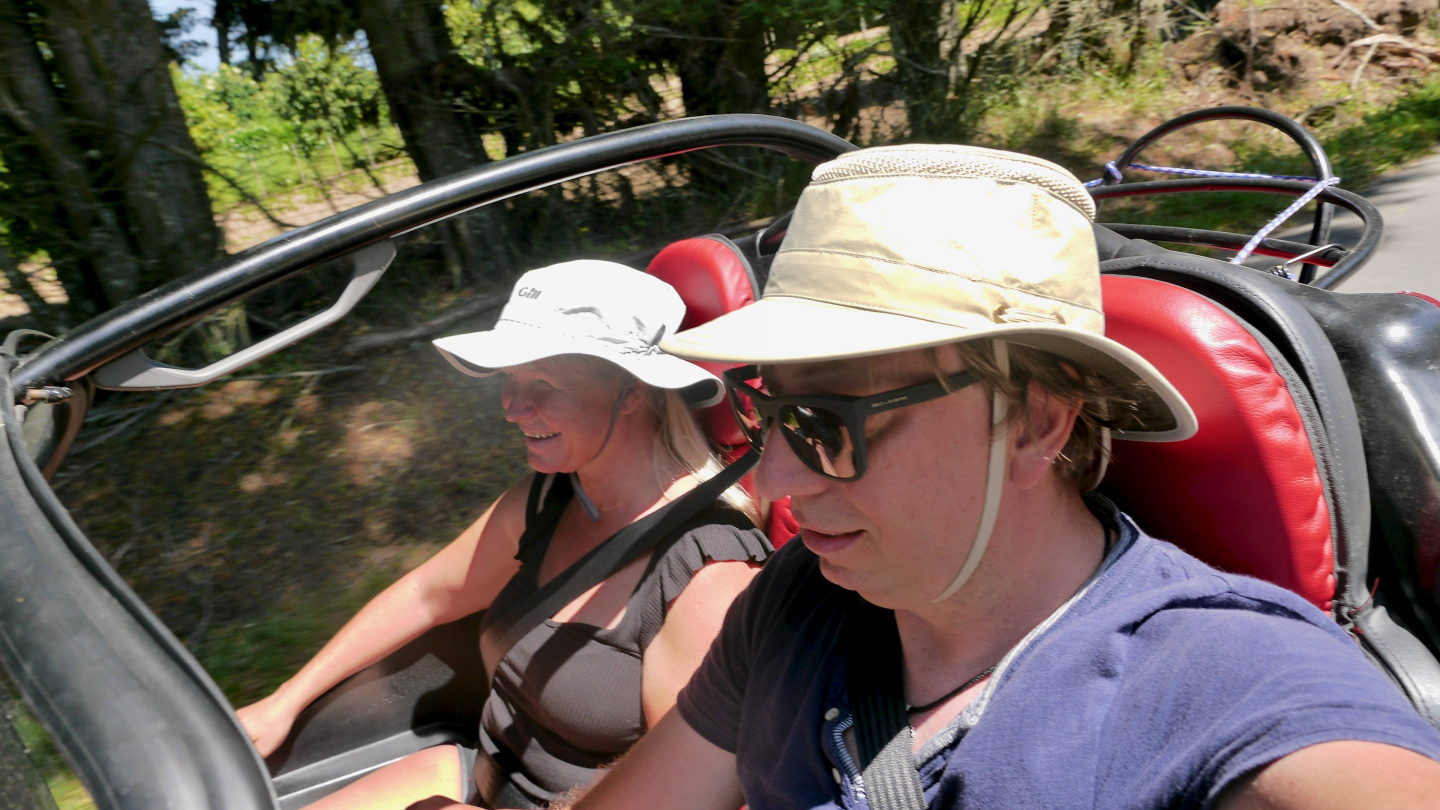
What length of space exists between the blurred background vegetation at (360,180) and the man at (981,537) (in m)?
2.54

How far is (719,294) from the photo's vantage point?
76.1 inches

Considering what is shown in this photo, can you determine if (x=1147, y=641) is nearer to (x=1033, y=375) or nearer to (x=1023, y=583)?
(x=1023, y=583)

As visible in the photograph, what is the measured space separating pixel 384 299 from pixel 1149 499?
15.3 ft

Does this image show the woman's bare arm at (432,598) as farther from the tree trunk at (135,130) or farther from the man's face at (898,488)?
the tree trunk at (135,130)

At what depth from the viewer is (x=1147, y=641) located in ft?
3.24

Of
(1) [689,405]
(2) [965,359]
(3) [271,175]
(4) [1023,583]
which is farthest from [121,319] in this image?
(3) [271,175]

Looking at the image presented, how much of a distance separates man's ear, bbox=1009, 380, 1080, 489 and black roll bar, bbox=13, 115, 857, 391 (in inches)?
35.0

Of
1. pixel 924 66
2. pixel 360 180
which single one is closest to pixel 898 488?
pixel 360 180

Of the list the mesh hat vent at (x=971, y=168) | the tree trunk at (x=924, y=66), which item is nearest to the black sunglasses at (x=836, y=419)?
the mesh hat vent at (x=971, y=168)

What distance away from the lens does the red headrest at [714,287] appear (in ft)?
6.31

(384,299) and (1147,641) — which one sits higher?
(1147,641)

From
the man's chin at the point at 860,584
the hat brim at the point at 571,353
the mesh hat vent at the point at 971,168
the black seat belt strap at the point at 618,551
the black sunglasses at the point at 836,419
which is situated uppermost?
the mesh hat vent at the point at 971,168

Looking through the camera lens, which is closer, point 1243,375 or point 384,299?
point 1243,375

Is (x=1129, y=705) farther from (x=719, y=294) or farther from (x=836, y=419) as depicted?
(x=719, y=294)
